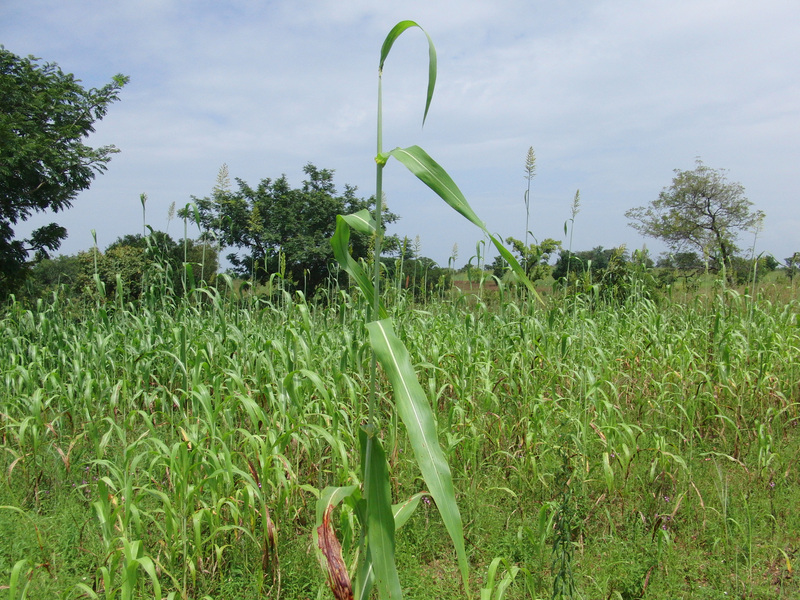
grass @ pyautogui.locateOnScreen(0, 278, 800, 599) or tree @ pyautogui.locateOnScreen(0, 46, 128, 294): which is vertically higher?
tree @ pyautogui.locateOnScreen(0, 46, 128, 294)

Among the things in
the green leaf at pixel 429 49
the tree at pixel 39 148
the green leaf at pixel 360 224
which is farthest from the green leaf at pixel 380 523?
the tree at pixel 39 148

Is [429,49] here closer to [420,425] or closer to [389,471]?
[420,425]

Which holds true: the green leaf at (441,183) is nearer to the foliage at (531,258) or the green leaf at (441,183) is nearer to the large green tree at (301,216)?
the foliage at (531,258)

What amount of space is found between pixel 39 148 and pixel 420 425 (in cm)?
1186

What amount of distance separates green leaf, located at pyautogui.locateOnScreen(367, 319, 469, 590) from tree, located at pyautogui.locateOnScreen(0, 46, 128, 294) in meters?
10.9

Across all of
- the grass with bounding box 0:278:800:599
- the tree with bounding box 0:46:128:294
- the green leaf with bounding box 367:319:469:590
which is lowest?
the grass with bounding box 0:278:800:599

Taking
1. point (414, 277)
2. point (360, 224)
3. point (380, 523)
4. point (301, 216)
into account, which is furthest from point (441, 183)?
point (301, 216)

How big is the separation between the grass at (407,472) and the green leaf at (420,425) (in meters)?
0.81

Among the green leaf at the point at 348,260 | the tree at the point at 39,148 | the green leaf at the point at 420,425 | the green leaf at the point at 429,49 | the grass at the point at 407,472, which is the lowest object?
the grass at the point at 407,472

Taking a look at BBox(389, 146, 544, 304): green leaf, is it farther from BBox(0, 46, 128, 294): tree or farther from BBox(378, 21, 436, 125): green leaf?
BBox(0, 46, 128, 294): tree

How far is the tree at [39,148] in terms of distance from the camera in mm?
9695

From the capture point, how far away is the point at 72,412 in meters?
3.02

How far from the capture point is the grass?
1960 millimetres

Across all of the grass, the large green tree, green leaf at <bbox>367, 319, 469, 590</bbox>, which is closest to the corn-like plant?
green leaf at <bbox>367, 319, 469, 590</bbox>
